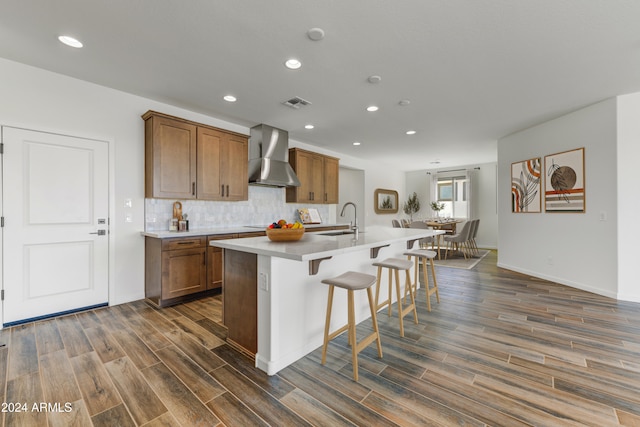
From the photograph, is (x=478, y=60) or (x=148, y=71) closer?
(x=478, y=60)

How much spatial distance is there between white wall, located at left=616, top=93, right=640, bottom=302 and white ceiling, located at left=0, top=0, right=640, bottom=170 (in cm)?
33

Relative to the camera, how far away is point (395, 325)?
2.80 m

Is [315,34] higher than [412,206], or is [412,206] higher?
[315,34]

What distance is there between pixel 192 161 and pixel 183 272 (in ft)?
5.02

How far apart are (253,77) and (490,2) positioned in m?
2.26

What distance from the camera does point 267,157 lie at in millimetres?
4832

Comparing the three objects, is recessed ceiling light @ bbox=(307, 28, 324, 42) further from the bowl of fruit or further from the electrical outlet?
the electrical outlet

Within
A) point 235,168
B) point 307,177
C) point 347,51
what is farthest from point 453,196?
point 347,51

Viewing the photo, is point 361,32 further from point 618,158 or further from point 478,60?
point 618,158

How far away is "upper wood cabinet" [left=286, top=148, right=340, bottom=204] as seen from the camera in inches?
218

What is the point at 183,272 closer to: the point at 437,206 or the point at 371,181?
the point at 371,181

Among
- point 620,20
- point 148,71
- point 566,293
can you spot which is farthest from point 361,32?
point 566,293

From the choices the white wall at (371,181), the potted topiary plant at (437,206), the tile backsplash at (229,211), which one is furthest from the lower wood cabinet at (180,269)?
the potted topiary plant at (437,206)

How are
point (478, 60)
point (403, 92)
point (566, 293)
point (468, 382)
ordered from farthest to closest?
point (566, 293), point (403, 92), point (478, 60), point (468, 382)
